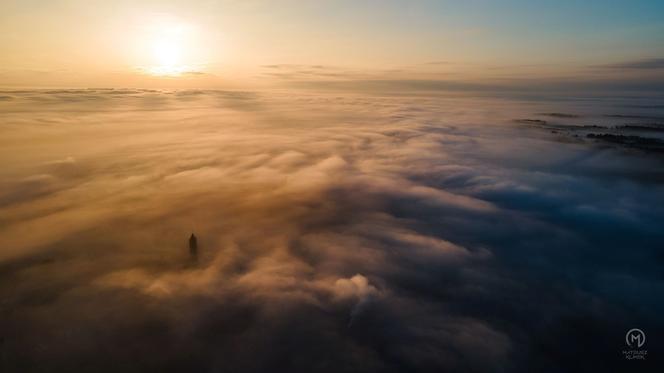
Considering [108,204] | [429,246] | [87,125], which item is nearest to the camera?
[429,246]

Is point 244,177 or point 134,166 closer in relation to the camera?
point 244,177

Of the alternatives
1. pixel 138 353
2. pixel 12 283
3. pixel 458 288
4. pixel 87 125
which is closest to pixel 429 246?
pixel 458 288

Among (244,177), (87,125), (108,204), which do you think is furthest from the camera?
(87,125)

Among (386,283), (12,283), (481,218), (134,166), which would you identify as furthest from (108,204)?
(481,218)

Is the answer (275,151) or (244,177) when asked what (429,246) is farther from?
(275,151)

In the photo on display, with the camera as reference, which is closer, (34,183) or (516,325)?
(516,325)

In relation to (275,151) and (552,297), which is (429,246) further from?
(275,151)

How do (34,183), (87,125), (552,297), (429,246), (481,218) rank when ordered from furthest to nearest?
(87,125), (34,183), (481,218), (429,246), (552,297)

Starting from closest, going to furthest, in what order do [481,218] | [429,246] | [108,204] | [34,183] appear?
[429,246]
[481,218]
[108,204]
[34,183]
